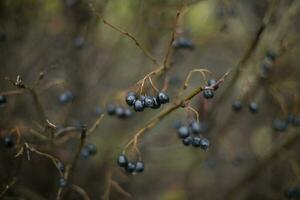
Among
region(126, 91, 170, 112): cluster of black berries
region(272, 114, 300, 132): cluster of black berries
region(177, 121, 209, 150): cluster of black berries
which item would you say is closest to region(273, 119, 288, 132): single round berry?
region(272, 114, 300, 132): cluster of black berries

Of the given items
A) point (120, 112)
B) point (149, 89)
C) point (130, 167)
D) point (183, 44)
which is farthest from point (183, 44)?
point (130, 167)

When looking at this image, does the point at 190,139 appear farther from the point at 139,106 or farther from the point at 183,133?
the point at 139,106

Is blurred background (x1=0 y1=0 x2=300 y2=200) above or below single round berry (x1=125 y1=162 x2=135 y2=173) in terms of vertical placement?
above

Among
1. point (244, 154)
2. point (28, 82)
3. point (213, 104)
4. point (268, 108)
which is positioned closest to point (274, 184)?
point (244, 154)

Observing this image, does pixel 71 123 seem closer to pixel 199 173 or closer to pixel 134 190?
pixel 134 190

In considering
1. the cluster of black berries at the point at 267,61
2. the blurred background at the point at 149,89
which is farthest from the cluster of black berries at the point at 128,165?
the cluster of black berries at the point at 267,61

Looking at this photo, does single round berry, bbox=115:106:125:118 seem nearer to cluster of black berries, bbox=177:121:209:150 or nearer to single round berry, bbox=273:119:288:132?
cluster of black berries, bbox=177:121:209:150

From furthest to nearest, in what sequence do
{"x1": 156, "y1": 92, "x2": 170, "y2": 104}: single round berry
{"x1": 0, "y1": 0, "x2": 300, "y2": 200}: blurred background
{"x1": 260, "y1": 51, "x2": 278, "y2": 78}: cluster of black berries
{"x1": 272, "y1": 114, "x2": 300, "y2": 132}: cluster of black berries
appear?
{"x1": 0, "y1": 0, "x2": 300, "y2": 200}: blurred background
{"x1": 260, "y1": 51, "x2": 278, "y2": 78}: cluster of black berries
{"x1": 272, "y1": 114, "x2": 300, "y2": 132}: cluster of black berries
{"x1": 156, "y1": 92, "x2": 170, "y2": 104}: single round berry
